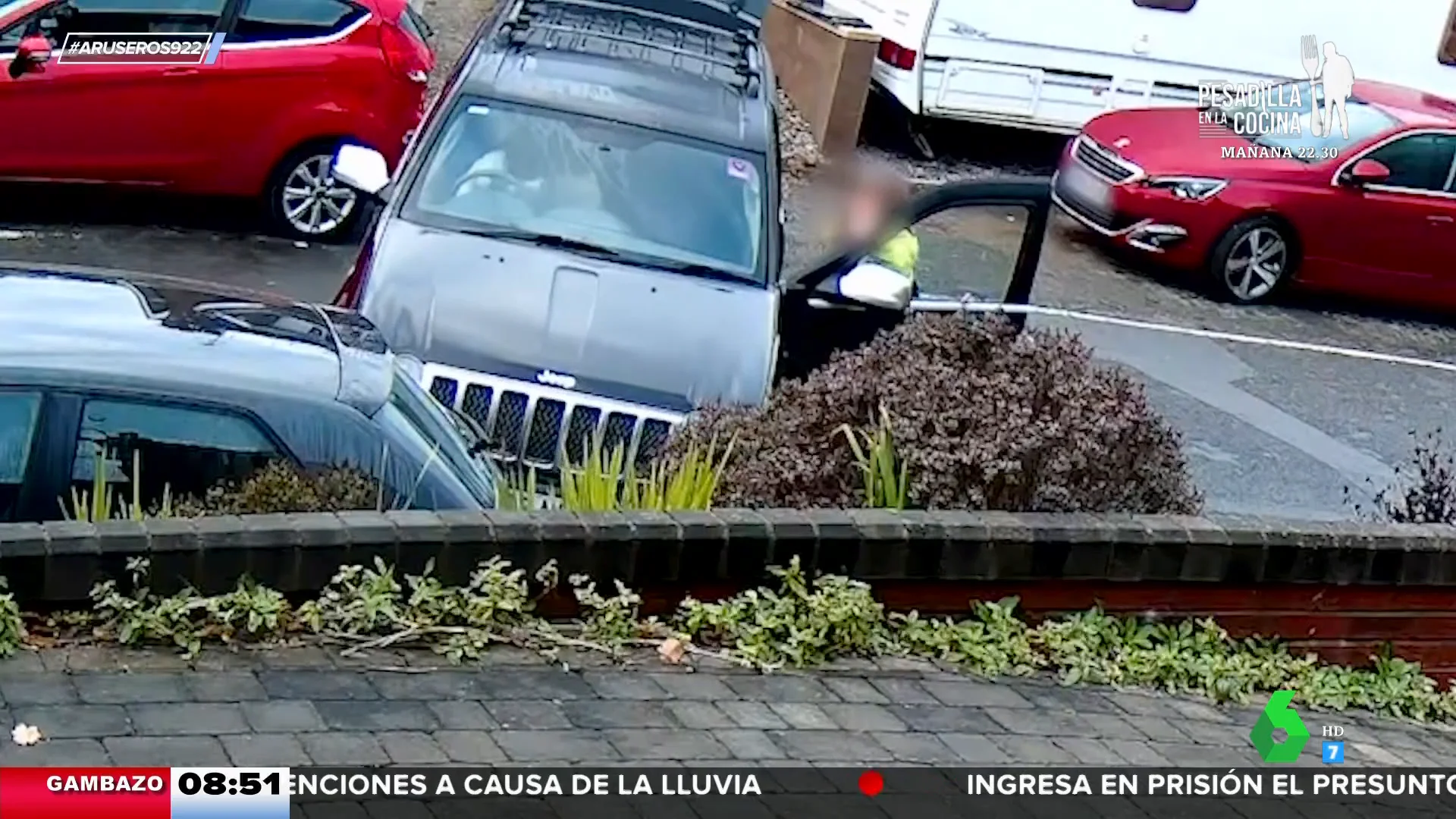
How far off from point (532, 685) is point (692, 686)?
43cm

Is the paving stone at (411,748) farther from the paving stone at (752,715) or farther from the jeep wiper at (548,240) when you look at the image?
the jeep wiper at (548,240)

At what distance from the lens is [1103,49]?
1684cm

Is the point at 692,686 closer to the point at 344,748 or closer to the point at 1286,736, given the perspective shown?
the point at 344,748

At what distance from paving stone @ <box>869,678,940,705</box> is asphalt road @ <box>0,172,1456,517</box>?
3.92m

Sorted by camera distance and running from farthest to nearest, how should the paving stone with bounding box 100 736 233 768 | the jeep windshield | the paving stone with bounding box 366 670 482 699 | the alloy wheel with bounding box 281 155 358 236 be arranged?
the alloy wheel with bounding box 281 155 358 236 → the jeep windshield → the paving stone with bounding box 366 670 482 699 → the paving stone with bounding box 100 736 233 768

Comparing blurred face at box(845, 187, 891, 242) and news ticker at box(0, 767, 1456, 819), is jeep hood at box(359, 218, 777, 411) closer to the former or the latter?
blurred face at box(845, 187, 891, 242)

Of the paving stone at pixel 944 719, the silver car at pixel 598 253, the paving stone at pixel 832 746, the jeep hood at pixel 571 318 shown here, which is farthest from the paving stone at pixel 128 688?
the jeep hood at pixel 571 318

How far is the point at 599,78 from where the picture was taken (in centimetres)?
913

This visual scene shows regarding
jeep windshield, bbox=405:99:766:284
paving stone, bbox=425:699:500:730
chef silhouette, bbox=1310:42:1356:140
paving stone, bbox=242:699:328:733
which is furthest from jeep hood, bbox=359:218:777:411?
chef silhouette, bbox=1310:42:1356:140

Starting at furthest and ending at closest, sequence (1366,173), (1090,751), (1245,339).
A: (1366,173)
(1245,339)
(1090,751)

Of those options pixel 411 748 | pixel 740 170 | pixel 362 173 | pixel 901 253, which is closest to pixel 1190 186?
pixel 901 253

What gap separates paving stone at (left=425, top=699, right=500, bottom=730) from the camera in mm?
4801

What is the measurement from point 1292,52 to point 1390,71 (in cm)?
108

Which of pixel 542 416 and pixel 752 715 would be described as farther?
pixel 542 416
